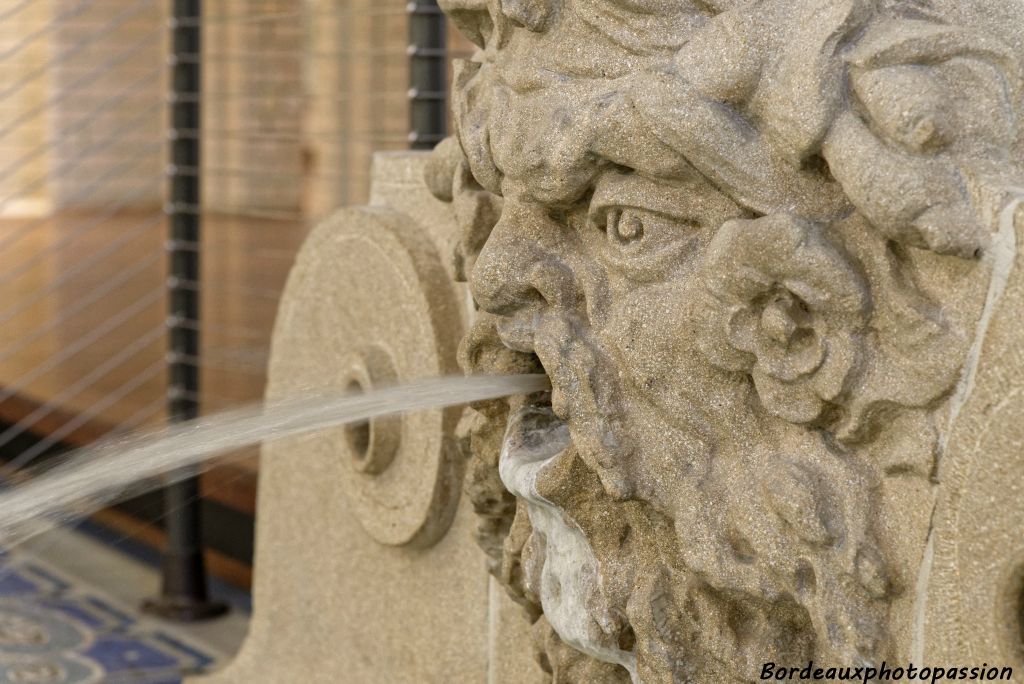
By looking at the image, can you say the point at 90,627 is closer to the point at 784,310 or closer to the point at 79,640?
the point at 79,640

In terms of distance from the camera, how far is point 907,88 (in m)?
1.16

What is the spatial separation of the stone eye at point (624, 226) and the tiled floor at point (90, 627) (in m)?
2.52

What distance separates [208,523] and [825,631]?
3506 millimetres

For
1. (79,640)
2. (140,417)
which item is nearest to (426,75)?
(79,640)

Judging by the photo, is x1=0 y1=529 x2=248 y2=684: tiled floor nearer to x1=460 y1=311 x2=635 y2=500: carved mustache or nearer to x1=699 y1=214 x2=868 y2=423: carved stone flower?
x1=460 y1=311 x2=635 y2=500: carved mustache

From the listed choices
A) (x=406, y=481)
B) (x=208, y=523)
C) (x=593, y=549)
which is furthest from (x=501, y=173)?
(x=208, y=523)

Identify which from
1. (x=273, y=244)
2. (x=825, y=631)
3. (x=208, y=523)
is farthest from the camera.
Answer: (x=273, y=244)

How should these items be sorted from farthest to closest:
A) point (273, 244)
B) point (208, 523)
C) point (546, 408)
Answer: point (273, 244), point (208, 523), point (546, 408)

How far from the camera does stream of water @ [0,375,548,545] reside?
1.68 metres

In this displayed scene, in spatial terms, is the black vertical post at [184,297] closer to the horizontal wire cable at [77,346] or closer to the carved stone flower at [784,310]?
the horizontal wire cable at [77,346]

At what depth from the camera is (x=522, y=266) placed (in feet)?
4.74

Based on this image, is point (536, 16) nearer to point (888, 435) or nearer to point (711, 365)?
point (711, 365)

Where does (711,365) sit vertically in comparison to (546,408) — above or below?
above

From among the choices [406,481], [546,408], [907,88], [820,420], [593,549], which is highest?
[907,88]
